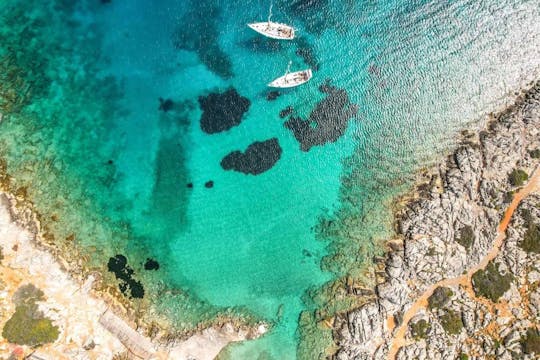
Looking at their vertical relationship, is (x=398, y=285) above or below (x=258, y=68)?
below

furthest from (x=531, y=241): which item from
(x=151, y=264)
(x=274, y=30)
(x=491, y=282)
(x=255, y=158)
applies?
(x=151, y=264)

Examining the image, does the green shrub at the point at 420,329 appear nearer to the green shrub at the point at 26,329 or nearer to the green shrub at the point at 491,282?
the green shrub at the point at 491,282

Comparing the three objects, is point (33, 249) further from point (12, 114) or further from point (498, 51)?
point (498, 51)

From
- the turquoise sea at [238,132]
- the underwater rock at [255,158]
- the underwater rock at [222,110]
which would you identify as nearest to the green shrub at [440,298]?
the turquoise sea at [238,132]

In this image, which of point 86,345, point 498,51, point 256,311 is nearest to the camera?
point 86,345

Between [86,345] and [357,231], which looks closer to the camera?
[86,345]

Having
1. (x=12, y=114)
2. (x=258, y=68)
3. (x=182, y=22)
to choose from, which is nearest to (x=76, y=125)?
(x=12, y=114)

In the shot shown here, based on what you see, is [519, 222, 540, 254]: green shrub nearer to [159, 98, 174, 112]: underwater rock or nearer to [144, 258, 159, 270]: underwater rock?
[144, 258, 159, 270]: underwater rock
